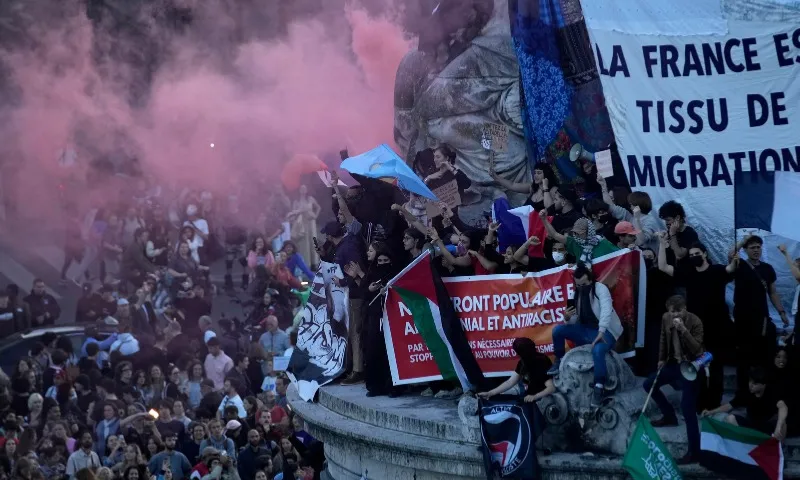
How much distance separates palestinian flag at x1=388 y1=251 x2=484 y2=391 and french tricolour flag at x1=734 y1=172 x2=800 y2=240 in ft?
9.16

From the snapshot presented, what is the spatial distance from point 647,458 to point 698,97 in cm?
396

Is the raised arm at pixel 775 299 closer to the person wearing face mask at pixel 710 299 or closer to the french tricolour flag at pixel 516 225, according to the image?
the person wearing face mask at pixel 710 299

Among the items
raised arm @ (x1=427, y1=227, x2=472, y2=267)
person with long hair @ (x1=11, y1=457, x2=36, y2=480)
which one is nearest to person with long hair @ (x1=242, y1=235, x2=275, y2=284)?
person with long hair @ (x1=11, y1=457, x2=36, y2=480)

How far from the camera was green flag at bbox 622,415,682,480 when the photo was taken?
1080 centimetres

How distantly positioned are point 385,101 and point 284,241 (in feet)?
15.6

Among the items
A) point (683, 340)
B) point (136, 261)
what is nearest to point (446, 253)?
point (683, 340)

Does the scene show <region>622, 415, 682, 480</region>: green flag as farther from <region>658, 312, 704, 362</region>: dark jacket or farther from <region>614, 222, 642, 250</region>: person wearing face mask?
<region>614, 222, 642, 250</region>: person wearing face mask

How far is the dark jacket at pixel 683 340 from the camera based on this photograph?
1122 centimetres

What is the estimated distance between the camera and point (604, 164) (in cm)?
1358

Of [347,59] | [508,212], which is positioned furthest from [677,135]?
[347,59]

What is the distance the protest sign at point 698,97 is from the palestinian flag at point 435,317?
2184mm

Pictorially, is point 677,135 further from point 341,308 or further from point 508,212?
point 341,308

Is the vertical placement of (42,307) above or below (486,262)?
above

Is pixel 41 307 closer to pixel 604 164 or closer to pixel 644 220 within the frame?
pixel 604 164
